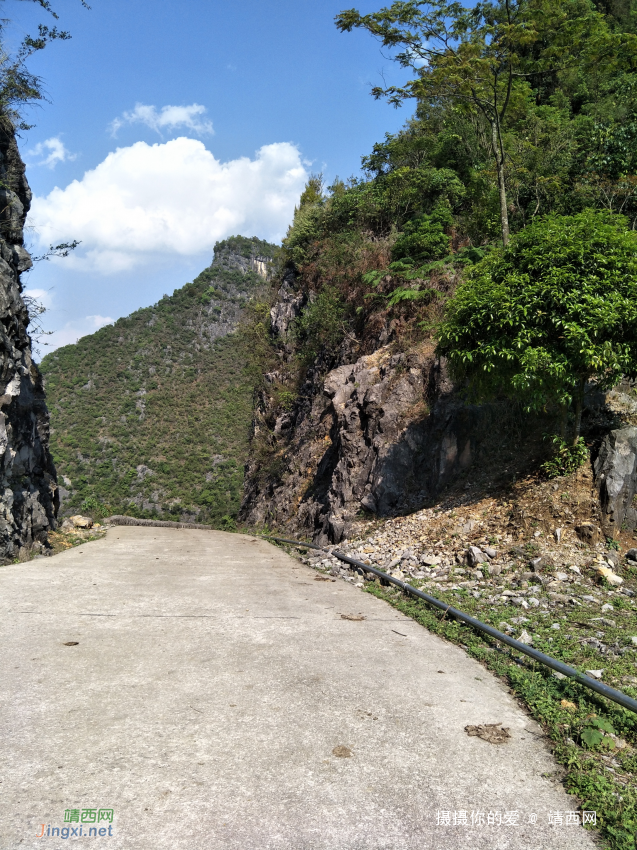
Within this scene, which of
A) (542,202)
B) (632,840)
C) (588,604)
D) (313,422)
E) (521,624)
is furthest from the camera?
(313,422)

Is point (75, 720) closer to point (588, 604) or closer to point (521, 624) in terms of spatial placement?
point (521, 624)

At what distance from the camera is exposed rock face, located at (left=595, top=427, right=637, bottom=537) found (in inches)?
350

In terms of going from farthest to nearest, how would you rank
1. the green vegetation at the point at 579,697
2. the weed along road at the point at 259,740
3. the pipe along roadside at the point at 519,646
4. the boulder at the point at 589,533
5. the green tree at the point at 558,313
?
the green tree at the point at 558,313 → the boulder at the point at 589,533 → the pipe along roadside at the point at 519,646 → the green vegetation at the point at 579,697 → the weed along road at the point at 259,740

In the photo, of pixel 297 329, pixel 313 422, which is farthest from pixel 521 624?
pixel 297 329

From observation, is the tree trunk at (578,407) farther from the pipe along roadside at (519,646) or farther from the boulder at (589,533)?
the pipe along roadside at (519,646)

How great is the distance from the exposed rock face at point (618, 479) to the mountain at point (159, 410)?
26762 mm

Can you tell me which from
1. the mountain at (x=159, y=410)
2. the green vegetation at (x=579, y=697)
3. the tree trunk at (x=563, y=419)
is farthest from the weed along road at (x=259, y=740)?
the mountain at (x=159, y=410)

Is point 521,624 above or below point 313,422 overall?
below

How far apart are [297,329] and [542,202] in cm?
1289

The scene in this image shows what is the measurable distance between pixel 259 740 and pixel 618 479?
7.72 m

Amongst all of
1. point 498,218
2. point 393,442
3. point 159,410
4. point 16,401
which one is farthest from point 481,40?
point 159,410

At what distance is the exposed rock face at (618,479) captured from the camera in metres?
8.90

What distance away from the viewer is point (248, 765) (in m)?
3.43

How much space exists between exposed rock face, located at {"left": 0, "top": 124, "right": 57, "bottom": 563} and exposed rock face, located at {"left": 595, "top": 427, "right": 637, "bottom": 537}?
1191 centimetres
